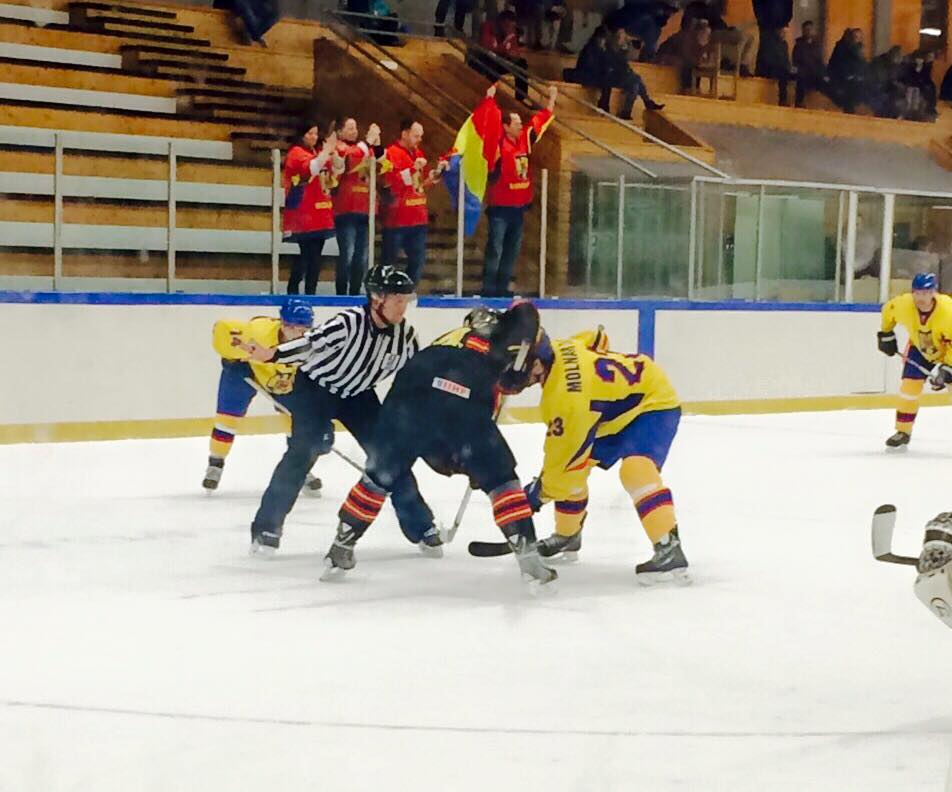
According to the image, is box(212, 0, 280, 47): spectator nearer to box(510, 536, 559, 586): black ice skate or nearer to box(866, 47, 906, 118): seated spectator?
box(866, 47, 906, 118): seated spectator

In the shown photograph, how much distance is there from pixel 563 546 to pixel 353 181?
13.4 ft

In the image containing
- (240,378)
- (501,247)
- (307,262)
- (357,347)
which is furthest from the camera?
(501,247)

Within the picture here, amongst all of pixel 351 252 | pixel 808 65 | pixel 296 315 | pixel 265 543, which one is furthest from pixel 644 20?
pixel 265 543

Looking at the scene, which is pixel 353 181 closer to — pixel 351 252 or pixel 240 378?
pixel 351 252

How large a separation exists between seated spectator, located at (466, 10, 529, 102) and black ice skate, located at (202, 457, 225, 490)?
17.2ft

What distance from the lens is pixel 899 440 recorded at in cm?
694

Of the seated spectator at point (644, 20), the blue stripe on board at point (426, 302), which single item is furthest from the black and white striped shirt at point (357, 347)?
the seated spectator at point (644, 20)

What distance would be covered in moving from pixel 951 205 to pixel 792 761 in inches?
317

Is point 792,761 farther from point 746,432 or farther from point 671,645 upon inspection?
point 746,432

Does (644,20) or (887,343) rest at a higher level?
(644,20)

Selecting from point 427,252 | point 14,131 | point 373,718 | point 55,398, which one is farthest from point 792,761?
point 427,252

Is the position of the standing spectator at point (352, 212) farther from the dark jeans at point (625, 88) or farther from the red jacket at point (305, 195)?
the dark jeans at point (625, 88)

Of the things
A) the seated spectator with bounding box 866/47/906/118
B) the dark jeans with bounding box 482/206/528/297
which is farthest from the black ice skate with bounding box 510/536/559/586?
the seated spectator with bounding box 866/47/906/118

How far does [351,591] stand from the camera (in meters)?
3.69
